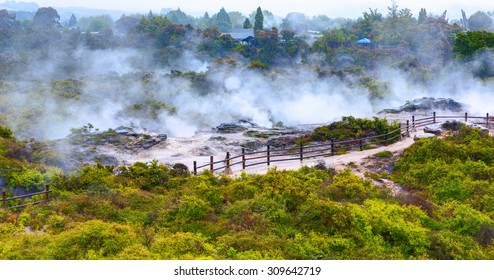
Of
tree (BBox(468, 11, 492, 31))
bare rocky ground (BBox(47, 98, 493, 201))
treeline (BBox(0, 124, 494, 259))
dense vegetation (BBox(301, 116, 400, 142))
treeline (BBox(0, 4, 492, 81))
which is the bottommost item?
bare rocky ground (BBox(47, 98, 493, 201))

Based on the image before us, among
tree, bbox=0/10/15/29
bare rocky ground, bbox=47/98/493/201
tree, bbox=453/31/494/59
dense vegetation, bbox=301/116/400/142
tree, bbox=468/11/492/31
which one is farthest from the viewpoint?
tree, bbox=468/11/492/31

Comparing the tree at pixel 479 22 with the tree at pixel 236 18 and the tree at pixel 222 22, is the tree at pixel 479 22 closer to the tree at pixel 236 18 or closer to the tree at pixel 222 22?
the tree at pixel 222 22

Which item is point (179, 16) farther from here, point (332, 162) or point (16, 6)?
point (332, 162)

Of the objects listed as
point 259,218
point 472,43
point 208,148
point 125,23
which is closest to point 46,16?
point 125,23

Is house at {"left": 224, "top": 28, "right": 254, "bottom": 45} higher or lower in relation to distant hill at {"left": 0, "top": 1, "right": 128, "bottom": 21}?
lower

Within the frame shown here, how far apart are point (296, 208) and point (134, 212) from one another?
3.93 metres

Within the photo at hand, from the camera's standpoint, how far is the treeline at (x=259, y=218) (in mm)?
10625

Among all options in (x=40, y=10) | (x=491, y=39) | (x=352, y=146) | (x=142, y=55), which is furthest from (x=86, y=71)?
(x=352, y=146)

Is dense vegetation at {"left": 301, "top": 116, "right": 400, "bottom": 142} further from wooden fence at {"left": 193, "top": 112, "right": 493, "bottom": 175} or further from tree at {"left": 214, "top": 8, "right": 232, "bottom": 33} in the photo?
tree at {"left": 214, "top": 8, "right": 232, "bottom": 33}

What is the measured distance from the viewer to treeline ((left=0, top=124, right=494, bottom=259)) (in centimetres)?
1062

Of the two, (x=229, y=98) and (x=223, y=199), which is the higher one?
(x=223, y=199)

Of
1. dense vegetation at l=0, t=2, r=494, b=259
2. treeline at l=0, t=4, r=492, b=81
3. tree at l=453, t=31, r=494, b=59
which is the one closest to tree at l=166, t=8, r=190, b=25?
treeline at l=0, t=4, r=492, b=81

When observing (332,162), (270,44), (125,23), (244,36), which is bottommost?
(332,162)

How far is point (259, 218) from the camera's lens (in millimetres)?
12305
